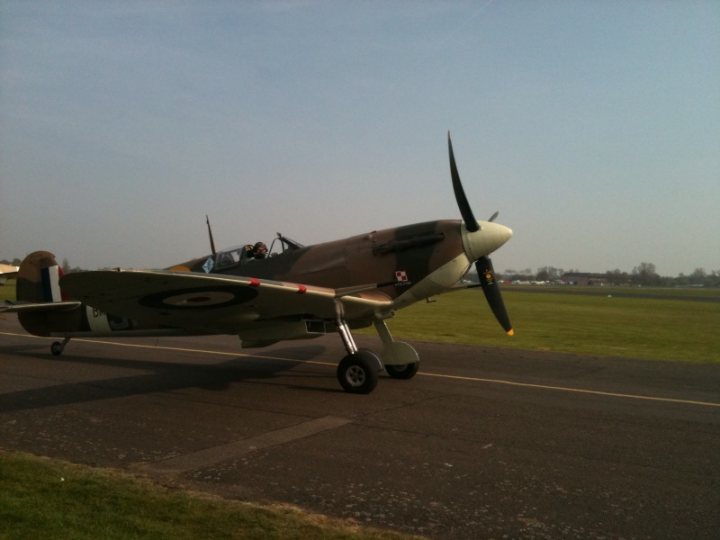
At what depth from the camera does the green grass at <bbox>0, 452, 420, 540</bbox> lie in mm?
3566

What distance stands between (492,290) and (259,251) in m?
4.18

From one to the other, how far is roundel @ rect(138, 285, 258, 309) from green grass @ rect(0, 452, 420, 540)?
122 inches

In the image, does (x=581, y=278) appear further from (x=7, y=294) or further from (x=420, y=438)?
(x=420, y=438)

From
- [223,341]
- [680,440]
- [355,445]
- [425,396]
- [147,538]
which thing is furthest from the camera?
[223,341]

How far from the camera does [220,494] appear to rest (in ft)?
14.3

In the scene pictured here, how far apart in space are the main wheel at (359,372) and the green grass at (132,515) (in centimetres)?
427

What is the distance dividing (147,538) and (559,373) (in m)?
8.98

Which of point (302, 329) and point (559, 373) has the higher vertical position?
point (302, 329)

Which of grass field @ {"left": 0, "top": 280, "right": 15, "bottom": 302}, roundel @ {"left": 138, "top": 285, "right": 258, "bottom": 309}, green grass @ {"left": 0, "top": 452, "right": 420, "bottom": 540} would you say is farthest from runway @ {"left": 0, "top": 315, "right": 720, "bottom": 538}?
grass field @ {"left": 0, "top": 280, "right": 15, "bottom": 302}

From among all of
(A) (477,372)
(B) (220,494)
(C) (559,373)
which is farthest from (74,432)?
(C) (559,373)

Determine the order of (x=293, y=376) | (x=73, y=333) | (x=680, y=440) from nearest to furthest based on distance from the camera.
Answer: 1. (x=680, y=440)
2. (x=293, y=376)
3. (x=73, y=333)

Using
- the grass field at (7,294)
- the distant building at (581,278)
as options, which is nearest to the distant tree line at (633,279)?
the distant building at (581,278)

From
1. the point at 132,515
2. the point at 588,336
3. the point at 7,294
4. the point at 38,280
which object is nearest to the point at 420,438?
the point at 132,515

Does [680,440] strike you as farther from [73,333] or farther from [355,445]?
[73,333]
